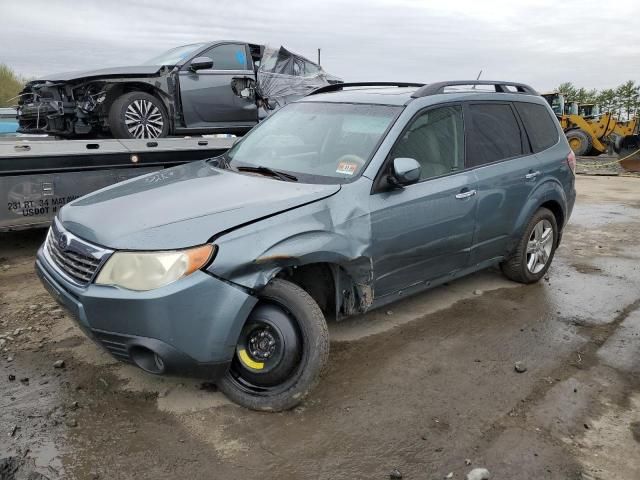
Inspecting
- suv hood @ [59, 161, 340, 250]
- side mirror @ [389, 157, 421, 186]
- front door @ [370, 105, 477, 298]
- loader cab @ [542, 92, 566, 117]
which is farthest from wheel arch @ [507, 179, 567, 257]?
loader cab @ [542, 92, 566, 117]

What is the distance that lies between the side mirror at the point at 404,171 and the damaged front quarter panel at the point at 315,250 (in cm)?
19

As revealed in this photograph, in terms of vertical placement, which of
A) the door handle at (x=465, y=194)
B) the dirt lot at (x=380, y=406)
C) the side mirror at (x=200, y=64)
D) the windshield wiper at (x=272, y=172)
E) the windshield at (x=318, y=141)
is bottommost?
the dirt lot at (x=380, y=406)

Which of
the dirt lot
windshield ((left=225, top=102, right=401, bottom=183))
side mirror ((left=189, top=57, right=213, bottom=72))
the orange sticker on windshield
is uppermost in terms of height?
side mirror ((left=189, top=57, right=213, bottom=72))

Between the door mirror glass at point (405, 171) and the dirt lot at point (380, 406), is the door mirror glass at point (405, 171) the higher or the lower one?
the higher one

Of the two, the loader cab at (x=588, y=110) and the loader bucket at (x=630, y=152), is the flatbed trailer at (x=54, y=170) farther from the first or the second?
the loader cab at (x=588, y=110)

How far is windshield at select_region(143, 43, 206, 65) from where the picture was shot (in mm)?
7727

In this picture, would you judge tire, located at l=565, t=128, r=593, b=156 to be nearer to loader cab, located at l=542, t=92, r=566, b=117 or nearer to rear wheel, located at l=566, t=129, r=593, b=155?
rear wheel, located at l=566, t=129, r=593, b=155

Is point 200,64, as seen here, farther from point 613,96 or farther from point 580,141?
point 613,96

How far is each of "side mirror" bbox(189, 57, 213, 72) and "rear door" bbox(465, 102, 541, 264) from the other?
13.9ft

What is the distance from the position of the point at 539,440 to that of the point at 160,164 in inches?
202

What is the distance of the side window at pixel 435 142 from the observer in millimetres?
3846

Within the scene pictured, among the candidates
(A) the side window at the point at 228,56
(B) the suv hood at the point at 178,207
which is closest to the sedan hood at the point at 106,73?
(A) the side window at the point at 228,56

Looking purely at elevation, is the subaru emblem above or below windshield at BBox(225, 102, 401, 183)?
below

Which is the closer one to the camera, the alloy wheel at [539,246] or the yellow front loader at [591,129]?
the alloy wheel at [539,246]
